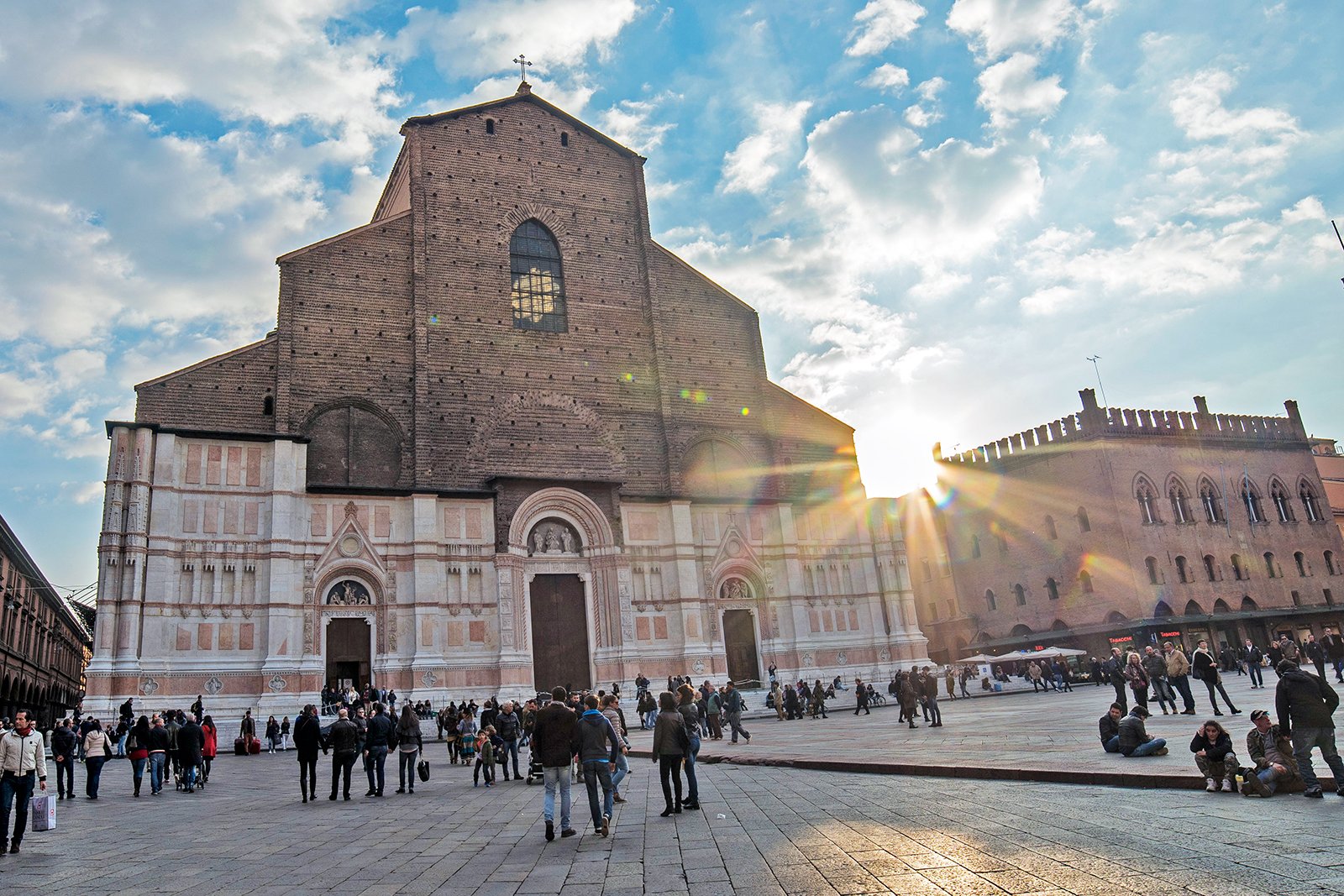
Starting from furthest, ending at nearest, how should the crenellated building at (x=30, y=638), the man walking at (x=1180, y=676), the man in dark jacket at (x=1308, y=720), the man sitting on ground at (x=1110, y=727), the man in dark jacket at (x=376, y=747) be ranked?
1. the crenellated building at (x=30, y=638)
2. the man walking at (x=1180, y=676)
3. the man in dark jacket at (x=376, y=747)
4. the man sitting on ground at (x=1110, y=727)
5. the man in dark jacket at (x=1308, y=720)

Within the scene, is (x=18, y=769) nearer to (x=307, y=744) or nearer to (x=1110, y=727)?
(x=307, y=744)

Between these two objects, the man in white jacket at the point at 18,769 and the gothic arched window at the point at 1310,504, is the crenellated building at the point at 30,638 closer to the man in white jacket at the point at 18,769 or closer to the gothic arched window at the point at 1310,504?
the man in white jacket at the point at 18,769

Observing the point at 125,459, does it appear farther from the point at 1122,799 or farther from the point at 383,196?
the point at 1122,799

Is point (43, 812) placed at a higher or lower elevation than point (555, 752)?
lower

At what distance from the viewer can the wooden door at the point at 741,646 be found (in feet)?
101

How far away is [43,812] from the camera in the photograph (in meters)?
9.66

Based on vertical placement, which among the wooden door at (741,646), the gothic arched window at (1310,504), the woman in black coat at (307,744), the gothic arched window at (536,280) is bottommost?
the woman in black coat at (307,744)

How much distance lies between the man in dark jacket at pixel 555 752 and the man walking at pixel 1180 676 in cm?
1174

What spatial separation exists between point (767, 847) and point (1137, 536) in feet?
122

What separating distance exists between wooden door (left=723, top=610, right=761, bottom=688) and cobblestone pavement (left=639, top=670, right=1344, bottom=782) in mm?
4407

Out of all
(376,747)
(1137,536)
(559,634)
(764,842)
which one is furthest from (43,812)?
(1137,536)

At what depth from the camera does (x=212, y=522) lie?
25500 millimetres

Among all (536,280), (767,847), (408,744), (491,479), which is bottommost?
(767,847)

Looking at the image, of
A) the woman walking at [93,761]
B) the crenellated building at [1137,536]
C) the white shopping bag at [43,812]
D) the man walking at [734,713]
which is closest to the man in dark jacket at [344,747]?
the white shopping bag at [43,812]
